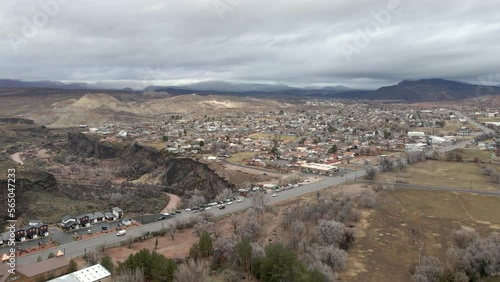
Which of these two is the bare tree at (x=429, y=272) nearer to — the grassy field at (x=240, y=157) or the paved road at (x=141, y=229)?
the paved road at (x=141, y=229)

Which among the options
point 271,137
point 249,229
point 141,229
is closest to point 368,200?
point 249,229

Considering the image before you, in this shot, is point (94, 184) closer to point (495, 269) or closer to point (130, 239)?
point (130, 239)

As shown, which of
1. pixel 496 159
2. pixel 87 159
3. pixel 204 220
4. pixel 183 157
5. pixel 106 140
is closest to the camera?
pixel 204 220

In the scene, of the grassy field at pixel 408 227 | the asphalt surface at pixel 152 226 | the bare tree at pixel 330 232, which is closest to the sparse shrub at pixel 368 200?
the grassy field at pixel 408 227

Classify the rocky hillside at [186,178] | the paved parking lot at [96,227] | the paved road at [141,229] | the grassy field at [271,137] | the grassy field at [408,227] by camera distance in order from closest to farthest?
1. the grassy field at [408,227]
2. the paved road at [141,229]
3. the paved parking lot at [96,227]
4. the rocky hillside at [186,178]
5. the grassy field at [271,137]

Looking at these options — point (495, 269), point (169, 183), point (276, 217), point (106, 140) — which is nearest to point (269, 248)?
point (276, 217)

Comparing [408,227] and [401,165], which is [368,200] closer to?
[408,227]
